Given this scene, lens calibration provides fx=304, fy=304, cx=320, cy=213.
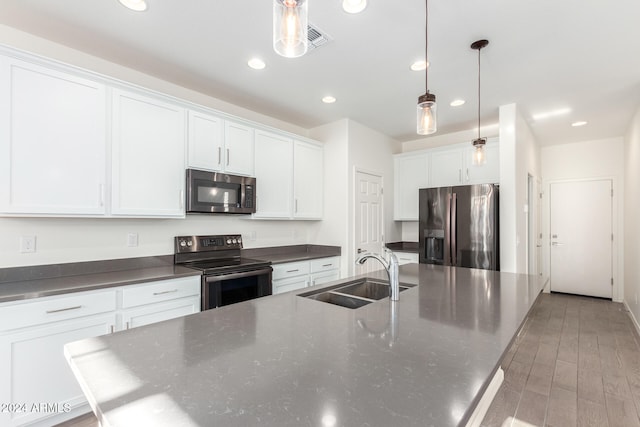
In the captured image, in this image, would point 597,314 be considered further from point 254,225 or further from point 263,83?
point 263,83

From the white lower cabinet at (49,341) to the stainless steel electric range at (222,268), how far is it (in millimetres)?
526

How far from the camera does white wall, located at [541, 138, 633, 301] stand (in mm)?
4781

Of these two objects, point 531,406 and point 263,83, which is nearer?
point 531,406

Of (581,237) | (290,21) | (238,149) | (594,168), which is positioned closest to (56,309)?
(238,149)

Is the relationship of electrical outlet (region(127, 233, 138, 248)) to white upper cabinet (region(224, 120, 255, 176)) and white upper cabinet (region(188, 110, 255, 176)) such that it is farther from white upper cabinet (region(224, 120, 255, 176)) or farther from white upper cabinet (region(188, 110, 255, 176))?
white upper cabinet (region(224, 120, 255, 176))

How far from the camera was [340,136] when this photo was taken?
13.3 feet

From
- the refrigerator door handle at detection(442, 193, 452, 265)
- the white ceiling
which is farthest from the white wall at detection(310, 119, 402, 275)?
the refrigerator door handle at detection(442, 193, 452, 265)

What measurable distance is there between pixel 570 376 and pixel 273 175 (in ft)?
11.0

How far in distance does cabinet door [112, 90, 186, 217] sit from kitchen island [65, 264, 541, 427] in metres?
1.56

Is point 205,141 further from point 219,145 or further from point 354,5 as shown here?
point 354,5

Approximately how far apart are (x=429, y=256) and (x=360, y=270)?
920 mm

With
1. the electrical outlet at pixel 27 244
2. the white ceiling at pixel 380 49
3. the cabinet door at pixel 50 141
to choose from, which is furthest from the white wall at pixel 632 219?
the electrical outlet at pixel 27 244

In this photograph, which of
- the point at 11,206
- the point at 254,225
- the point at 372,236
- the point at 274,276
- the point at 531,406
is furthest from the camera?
the point at 372,236

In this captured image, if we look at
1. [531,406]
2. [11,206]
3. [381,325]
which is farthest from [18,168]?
[531,406]
